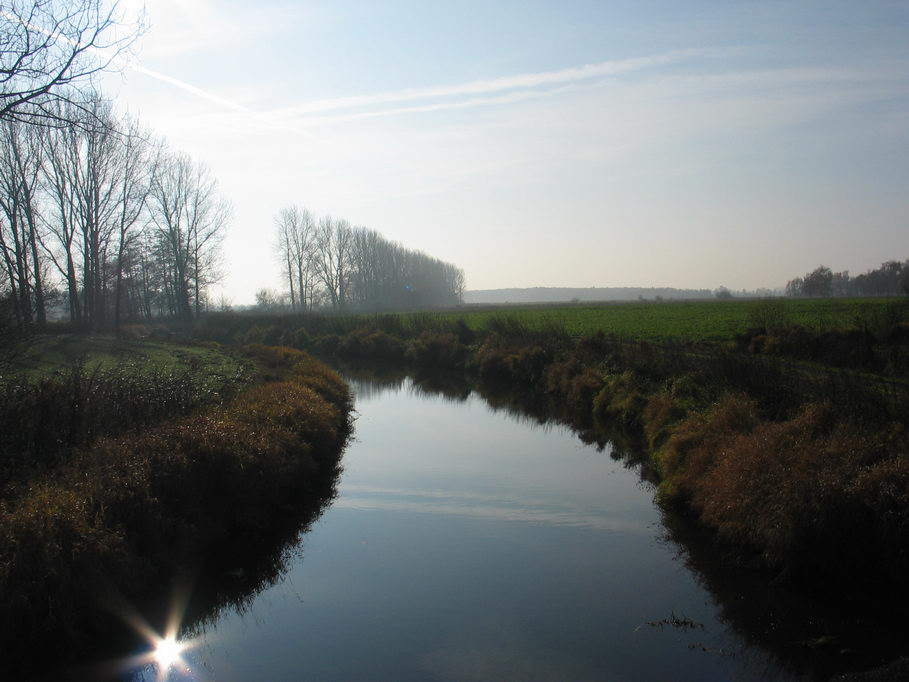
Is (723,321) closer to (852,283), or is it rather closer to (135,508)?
(135,508)

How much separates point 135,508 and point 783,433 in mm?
8717

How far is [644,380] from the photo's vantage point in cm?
1820

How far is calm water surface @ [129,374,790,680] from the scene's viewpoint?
21.9 feet

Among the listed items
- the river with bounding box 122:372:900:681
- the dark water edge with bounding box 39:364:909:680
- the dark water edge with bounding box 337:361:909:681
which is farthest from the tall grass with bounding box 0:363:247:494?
the dark water edge with bounding box 337:361:909:681

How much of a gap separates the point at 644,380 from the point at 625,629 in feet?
37.8

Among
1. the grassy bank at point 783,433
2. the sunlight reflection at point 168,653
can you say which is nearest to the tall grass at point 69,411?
the sunlight reflection at point 168,653

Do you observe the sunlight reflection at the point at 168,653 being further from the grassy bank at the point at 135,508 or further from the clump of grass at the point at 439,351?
the clump of grass at the point at 439,351

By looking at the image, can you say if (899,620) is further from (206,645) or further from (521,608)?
(206,645)

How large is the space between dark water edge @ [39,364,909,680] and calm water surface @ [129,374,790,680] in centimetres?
16

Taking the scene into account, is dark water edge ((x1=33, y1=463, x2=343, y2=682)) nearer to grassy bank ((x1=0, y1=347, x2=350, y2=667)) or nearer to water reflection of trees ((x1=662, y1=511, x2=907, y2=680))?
grassy bank ((x1=0, y1=347, x2=350, y2=667))

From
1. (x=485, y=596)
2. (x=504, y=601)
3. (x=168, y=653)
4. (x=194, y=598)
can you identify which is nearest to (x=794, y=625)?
(x=504, y=601)

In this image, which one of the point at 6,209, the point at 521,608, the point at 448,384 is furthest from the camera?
the point at 448,384

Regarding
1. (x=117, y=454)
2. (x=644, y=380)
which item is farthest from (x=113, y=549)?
(x=644, y=380)

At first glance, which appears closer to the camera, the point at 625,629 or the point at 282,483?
the point at 625,629
